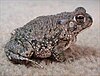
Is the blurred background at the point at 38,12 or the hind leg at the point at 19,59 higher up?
the blurred background at the point at 38,12

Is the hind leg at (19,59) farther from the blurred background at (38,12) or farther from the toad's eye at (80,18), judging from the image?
the toad's eye at (80,18)

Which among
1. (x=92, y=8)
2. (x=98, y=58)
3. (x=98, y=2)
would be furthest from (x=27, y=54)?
(x=98, y=2)

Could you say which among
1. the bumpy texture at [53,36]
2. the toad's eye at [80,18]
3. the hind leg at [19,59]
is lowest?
the hind leg at [19,59]

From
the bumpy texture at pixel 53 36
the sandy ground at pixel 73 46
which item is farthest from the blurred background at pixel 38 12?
the bumpy texture at pixel 53 36

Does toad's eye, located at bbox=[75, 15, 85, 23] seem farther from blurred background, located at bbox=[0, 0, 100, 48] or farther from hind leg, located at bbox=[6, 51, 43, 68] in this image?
hind leg, located at bbox=[6, 51, 43, 68]

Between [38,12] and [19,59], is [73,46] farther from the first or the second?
[38,12]

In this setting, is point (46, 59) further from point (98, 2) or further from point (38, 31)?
point (98, 2)

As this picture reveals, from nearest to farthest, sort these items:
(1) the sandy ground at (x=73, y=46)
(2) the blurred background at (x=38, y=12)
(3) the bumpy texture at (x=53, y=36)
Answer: (1) the sandy ground at (x=73, y=46)
(3) the bumpy texture at (x=53, y=36)
(2) the blurred background at (x=38, y=12)

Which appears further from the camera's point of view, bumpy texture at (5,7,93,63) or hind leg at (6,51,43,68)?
bumpy texture at (5,7,93,63)

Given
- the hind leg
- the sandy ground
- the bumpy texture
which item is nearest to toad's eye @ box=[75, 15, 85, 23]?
the bumpy texture

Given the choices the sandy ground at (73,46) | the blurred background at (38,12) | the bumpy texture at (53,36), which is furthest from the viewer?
the blurred background at (38,12)
